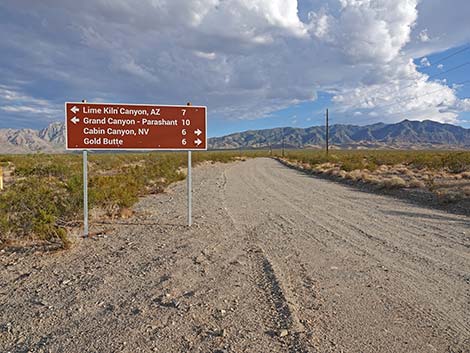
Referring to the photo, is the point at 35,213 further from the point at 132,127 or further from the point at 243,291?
the point at 243,291

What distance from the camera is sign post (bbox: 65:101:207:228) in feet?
23.7

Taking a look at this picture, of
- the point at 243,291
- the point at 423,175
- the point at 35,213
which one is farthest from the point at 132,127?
the point at 423,175

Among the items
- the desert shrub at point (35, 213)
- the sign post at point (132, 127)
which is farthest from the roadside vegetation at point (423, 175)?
the desert shrub at point (35, 213)

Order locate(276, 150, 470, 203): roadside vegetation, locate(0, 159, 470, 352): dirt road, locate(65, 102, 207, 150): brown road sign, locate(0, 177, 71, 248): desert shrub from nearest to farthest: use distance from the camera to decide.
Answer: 1. locate(0, 159, 470, 352): dirt road
2. locate(0, 177, 71, 248): desert shrub
3. locate(65, 102, 207, 150): brown road sign
4. locate(276, 150, 470, 203): roadside vegetation

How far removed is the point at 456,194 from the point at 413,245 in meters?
7.72

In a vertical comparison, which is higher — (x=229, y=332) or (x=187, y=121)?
(x=187, y=121)

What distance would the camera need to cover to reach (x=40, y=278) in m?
5.09

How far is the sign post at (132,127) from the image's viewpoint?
7211 millimetres

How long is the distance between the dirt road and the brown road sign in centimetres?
204

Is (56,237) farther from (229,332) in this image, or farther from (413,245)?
(413,245)

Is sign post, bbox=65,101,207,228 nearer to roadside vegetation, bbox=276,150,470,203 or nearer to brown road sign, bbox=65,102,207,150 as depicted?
brown road sign, bbox=65,102,207,150

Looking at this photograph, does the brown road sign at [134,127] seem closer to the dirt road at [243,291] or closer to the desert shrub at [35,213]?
the desert shrub at [35,213]

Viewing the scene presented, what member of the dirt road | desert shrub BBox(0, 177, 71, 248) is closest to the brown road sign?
desert shrub BBox(0, 177, 71, 248)

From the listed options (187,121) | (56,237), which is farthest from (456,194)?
(56,237)
